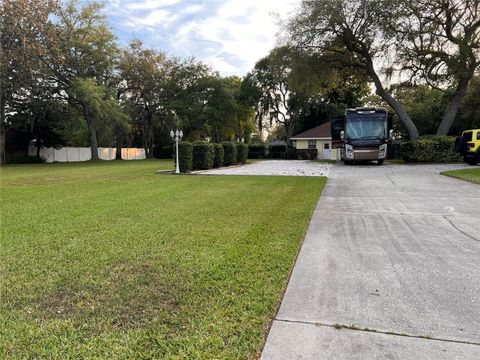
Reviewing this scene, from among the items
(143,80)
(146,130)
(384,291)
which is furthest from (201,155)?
(146,130)

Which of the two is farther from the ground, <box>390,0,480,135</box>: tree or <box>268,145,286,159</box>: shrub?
<box>390,0,480,135</box>: tree

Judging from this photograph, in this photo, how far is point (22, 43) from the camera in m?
18.4

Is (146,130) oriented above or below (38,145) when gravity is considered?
above

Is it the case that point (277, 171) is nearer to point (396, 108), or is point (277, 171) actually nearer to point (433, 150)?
point (433, 150)

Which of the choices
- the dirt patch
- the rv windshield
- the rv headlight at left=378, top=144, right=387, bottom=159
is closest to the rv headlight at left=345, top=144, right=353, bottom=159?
the rv windshield

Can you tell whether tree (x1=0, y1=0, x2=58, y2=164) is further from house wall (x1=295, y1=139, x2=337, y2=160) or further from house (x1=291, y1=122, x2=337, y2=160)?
house wall (x1=295, y1=139, x2=337, y2=160)

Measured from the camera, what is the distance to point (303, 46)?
20750 mm

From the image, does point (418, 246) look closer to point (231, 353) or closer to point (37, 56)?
point (231, 353)

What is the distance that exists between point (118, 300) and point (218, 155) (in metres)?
16.2

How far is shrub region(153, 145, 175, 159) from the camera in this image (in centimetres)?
3570

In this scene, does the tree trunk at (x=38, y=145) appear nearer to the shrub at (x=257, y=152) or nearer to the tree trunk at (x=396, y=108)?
the shrub at (x=257, y=152)

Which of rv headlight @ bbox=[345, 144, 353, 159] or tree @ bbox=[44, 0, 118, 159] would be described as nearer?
rv headlight @ bbox=[345, 144, 353, 159]

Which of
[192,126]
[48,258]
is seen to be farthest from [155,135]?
[48,258]

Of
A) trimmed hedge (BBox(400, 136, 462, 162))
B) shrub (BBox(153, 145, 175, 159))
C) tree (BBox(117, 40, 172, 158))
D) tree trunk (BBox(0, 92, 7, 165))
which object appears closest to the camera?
trimmed hedge (BBox(400, 136, 462, 162))
